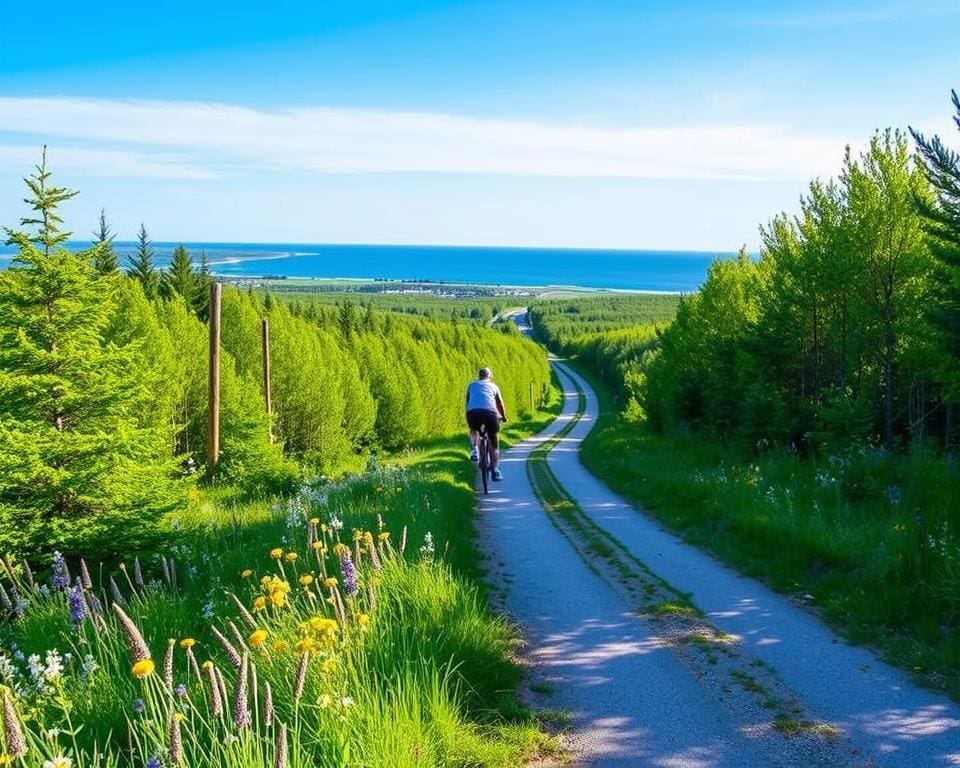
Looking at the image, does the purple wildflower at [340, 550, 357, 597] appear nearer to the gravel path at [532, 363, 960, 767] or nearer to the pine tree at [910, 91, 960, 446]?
the gravel path at [532, 363, 960, 767]

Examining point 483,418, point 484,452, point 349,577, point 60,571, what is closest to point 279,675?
point 349,577

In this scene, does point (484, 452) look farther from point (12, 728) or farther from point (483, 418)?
point (12, 728)

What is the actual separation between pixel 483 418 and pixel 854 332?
32.5 feet

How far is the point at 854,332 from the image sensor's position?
1830 centimetres

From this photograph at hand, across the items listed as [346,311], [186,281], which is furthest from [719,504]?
[346,311]

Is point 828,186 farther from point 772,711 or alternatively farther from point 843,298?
point 772,711

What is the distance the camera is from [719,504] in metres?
11.9

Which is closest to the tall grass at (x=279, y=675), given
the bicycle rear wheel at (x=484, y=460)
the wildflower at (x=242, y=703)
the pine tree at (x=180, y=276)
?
the wildflower at (x=242, y=703)

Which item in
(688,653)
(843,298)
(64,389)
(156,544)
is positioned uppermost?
(843,298)

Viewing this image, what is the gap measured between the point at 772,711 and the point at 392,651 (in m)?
2.47

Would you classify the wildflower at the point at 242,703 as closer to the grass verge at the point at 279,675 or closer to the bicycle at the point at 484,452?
the grass verge at the point at 279,675

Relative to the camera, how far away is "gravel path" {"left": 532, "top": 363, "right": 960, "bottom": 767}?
4426 millimetres

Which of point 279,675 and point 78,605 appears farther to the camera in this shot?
point 78,605

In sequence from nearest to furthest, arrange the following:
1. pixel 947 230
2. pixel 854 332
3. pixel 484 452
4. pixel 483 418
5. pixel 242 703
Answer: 1. pixel 242 703
2. pixel 947 230
3. pixel 483 418
4. pixel 484 452
5. pixel 854 332
